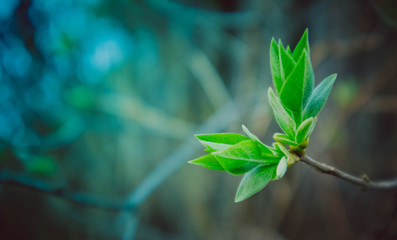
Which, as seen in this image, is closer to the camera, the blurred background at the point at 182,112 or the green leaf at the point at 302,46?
the green leaf at the point at 302,46

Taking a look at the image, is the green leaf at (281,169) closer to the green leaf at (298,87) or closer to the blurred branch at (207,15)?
the green leaf at (298,87)

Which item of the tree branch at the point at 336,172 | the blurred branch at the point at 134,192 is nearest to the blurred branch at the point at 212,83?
the blurred branch at the point at 134,192

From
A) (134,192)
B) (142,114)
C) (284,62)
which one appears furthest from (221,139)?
(142,114)

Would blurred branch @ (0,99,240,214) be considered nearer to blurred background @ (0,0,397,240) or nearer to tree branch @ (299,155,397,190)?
blurred background @ (0,0,397,240)

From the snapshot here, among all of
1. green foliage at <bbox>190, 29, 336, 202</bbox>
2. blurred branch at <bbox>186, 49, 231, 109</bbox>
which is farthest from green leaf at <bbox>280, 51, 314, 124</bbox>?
blurred branch at <bbox>186, 49, 231, 109</bbox>

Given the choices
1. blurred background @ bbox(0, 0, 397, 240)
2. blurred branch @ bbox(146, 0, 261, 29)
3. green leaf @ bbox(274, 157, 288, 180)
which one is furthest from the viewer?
blurred branch @ bbox(146, 0, 261, 29)

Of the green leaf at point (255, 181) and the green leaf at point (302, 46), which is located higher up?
the green leaf at point (302, 46)

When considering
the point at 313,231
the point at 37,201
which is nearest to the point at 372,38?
the point at 313,231
